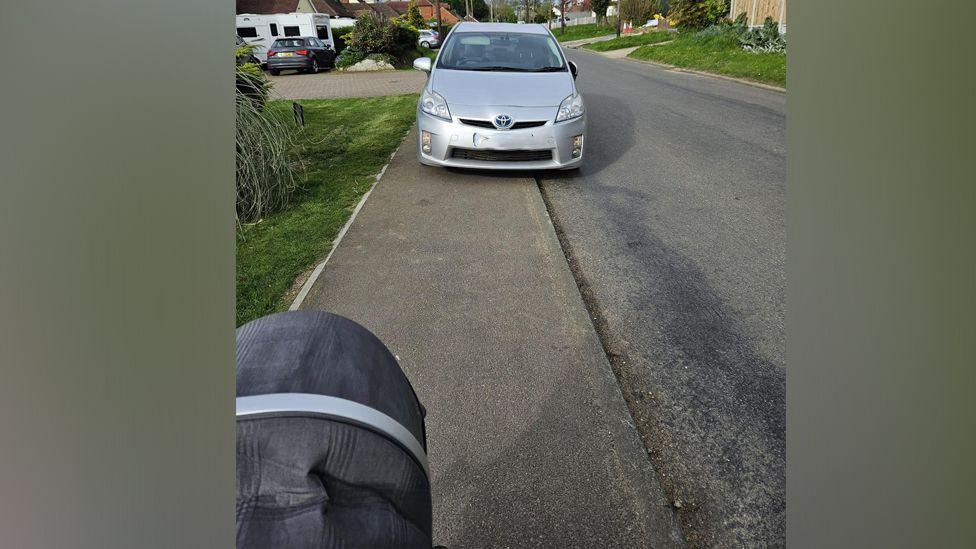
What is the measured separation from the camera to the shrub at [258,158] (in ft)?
19.5

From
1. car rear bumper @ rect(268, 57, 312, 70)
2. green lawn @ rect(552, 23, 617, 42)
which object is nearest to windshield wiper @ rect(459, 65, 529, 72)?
car rear bumper @ rect(268, 57, 312, 70)

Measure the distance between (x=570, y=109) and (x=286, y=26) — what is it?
3857 cm

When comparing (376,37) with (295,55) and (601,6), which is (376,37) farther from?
(601,6)

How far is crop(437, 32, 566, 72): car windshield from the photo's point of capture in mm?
7625

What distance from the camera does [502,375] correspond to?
128 inches

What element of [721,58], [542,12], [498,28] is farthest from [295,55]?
[542,12]

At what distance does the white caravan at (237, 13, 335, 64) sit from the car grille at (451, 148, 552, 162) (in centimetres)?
3488

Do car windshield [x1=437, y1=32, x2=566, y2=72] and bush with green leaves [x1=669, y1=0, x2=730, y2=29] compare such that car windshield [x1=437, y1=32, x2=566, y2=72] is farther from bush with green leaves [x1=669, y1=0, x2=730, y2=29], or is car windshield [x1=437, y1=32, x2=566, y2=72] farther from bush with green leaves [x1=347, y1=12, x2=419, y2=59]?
bush with green leaves [x1=669, y1=0, x2=730, y2=29]

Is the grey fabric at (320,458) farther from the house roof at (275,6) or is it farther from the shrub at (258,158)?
the house roof at (275,6)

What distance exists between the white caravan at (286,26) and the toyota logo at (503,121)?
35.1 metres
